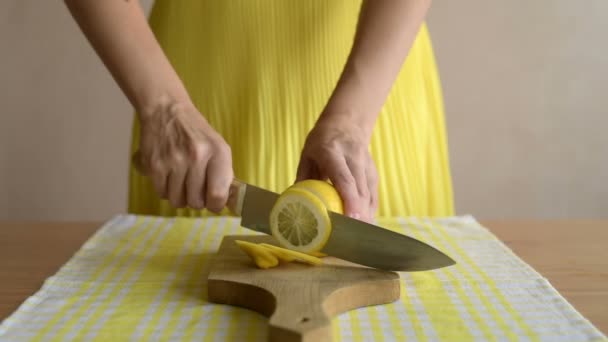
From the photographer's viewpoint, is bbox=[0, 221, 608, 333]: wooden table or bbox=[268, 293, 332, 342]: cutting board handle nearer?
bbox=[268, 293, 332, 342]: cutting board handle

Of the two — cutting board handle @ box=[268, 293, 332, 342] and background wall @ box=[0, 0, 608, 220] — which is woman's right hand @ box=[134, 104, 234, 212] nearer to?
cutting board handle @ box=[268, 293, 332, 342]

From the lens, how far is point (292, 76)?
4.47ft

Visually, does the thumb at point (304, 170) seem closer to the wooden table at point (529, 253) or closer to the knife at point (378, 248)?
the knife at point (378, 248)

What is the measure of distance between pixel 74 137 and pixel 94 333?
170cm

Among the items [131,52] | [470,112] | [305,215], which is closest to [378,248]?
[305,215]

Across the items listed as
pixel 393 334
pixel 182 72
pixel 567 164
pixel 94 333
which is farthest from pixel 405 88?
pixel 567 164

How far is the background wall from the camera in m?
2.20

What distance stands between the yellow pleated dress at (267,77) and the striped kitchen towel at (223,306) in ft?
1.00

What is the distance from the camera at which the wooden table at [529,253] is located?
34.2 inches

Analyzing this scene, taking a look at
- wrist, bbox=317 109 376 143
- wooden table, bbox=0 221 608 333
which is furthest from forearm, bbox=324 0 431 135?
wooden table, bbox=0 221 608 333

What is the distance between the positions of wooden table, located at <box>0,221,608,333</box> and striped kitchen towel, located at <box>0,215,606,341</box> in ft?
0.12

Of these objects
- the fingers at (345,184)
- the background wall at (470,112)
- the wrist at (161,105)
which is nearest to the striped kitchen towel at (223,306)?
the fingers at (345,184)

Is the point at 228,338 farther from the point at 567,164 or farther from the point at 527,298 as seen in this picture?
the point at 567,164

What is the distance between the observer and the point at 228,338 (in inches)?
28.8
